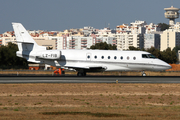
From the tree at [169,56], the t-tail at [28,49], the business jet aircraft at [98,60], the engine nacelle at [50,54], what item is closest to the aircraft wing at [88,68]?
the business jet aircraft at [98,60]

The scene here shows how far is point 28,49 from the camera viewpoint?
143 feet

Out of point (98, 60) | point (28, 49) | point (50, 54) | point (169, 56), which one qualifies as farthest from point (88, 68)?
point (169, 56)

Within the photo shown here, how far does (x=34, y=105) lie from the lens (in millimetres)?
19156

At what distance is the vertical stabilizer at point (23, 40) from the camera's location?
43.6 m

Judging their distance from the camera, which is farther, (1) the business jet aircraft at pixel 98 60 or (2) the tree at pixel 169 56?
(2) the tree at pixel 169 56

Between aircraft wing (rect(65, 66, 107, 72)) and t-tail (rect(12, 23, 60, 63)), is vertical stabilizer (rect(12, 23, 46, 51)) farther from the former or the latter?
aircraft wing (rect(65, 66, 107, 72))

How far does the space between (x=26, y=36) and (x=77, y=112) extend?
2942cm

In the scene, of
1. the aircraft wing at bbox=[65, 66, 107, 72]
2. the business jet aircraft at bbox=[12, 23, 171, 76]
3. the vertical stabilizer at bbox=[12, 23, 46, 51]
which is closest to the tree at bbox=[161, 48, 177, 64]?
the business jet aircraft at bbox=[12, 23, 171, 76]

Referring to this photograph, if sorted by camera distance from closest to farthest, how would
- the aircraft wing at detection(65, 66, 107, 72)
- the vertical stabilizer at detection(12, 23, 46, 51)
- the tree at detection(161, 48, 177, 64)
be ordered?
the aircraft wing at detection(65, 66, 107, 72)
the vertical stabilizer at detection(12, 23, 46, 51)
the tree at detection(161, 48, 177, 64)

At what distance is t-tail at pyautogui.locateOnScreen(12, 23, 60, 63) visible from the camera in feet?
140

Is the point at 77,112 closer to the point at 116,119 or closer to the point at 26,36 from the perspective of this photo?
the point at 116,119

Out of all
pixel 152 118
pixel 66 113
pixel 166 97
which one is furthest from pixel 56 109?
pixel 166 97

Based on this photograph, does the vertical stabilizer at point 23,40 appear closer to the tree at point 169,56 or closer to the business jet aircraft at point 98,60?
the business jet aircraft at point 98,60

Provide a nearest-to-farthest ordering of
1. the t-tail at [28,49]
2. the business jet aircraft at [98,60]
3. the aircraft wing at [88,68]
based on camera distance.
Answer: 1. the aircraft wing at [88,68]
2. the business jet aircraft at [98,60]
3. the t-tail at [28,49]
